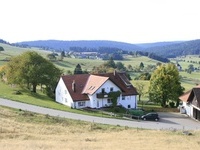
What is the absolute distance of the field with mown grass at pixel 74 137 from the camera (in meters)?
30.0

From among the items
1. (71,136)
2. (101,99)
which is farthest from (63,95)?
(71,136)

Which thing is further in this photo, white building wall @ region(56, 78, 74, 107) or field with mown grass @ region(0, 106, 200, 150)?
white building wall @ region(56, 78, 74, 107)

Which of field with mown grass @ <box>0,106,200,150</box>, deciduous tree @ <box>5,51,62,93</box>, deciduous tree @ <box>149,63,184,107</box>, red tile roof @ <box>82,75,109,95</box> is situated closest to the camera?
field with mown grass @ <box>0,106,200,150</box>

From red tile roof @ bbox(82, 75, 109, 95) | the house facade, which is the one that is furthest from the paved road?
red tile roof @ bbox(82, 75, 109, 95)

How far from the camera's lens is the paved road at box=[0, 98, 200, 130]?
49509 millimetres

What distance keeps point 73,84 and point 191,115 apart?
852 inches

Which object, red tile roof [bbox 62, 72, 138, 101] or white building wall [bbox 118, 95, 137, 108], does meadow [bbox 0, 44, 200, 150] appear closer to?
red tile roof [bbox 62, 72, 138, 101]

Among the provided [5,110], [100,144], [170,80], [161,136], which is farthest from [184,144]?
[170,80]

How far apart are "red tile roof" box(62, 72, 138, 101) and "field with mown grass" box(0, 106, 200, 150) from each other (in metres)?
18.5

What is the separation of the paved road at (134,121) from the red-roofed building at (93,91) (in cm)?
793

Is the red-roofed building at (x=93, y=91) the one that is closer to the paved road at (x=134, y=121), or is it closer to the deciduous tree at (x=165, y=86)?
the deciduous tree at (x=165, y=86)

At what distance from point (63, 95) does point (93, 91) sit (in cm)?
679

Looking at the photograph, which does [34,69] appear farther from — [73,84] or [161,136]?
[161,136]

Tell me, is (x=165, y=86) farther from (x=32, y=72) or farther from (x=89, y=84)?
(x=32, y=72)
